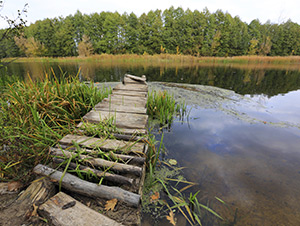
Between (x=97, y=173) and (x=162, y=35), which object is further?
(x=162, y=35)

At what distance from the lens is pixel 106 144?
1.89 meters

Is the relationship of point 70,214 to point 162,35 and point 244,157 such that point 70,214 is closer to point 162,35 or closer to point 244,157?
point 244,157

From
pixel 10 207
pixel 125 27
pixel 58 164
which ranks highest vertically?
pixel 125 27

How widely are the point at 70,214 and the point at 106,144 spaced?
0.85 meters

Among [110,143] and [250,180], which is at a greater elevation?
[110,143]

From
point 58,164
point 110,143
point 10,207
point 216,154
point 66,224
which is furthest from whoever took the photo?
point 216,154

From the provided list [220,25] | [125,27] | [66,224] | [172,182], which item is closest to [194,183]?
[172,182]

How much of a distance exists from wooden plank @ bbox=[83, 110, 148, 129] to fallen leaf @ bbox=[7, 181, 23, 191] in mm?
1125

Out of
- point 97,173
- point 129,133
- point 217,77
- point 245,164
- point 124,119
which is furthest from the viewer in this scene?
point 217,77

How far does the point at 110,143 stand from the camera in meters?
1.93

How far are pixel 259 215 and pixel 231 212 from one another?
299mm

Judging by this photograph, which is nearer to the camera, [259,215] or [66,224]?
[66,224]

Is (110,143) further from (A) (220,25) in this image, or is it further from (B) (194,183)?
(A) (220,25)

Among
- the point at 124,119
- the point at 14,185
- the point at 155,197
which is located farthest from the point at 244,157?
the point at 14,185
